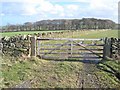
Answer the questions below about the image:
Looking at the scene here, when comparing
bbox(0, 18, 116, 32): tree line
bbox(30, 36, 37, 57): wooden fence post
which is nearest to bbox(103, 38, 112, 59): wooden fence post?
bbox(30, 36, 37, 57): wooden fence post

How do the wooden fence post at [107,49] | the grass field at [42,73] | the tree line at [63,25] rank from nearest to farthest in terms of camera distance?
the grass field at [42,73]
the wooden fence post at [107,49]
the tree line at [63,25]

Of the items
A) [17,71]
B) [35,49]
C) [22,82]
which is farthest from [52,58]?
[22,82]

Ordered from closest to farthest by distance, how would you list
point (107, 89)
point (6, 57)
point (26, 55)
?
1. point (107, 89)
2. point (6, 57)
3. point (26, 55)

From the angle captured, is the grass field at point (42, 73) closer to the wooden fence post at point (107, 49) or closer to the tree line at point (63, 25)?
the wooden fence post at point (107, 49)

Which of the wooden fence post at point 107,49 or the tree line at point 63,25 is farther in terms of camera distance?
the tree line at point 63,25

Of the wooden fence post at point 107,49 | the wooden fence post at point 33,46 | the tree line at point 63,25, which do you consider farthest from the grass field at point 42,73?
the tree line at point 63,25

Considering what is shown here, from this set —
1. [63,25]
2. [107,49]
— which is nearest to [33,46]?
[107,49]

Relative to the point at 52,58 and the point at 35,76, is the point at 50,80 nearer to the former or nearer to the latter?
the point at 35,76

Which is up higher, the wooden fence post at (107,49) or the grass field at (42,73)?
the wooden fence post at (107,49)

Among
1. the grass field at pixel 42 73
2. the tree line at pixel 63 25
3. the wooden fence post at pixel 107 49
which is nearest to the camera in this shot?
the grass field at pixel 42 73

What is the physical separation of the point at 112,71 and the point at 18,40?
17.4 feet

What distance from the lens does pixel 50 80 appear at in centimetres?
924

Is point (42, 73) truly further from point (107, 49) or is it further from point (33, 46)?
point (107, 49)

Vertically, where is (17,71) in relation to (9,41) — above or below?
below
